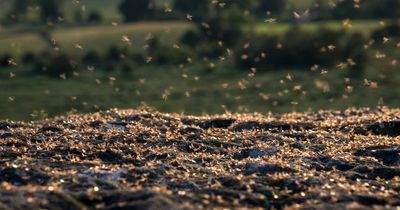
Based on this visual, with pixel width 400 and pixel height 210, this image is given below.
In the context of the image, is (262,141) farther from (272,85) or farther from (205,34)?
(205,34)

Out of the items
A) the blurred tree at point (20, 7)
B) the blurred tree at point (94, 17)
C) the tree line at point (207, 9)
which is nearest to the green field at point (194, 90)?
the tree line at point (207, 9)

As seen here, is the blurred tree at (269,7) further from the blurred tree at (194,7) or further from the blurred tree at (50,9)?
the blurred tree at (50,9)

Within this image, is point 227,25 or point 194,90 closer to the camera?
point 194,90

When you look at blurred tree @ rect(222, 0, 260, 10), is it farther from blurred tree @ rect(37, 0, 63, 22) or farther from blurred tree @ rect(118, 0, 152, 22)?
blurred tree @ rect(37, 0, 63, 22)

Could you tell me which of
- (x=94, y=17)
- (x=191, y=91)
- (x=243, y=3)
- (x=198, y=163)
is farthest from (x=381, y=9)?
(x=198, y=163)

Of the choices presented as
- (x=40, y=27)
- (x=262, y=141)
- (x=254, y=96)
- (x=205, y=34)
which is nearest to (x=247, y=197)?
(x=262, y=141)

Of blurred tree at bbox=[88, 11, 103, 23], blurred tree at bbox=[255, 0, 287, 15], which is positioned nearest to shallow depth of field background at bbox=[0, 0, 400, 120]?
blurred tree at bbox=[88, 11, 103, 23]

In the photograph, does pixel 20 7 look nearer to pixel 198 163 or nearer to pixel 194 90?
pixel 194 90
